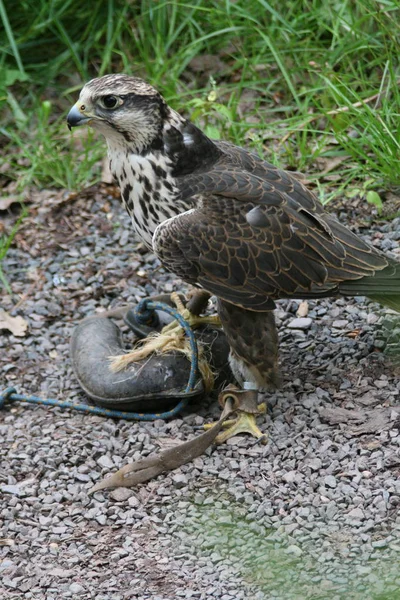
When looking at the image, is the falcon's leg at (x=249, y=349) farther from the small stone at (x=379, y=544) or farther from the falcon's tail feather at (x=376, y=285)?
the small stone at (x=379, y=544)

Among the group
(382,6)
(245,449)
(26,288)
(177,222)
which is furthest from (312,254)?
(382,6)

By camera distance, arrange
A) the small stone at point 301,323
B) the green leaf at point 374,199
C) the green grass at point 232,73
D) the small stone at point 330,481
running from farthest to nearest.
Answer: the green grass at point 232,73 → the green leaf at point 374,199 → the small stone at point 301,323 → the small stone at point 330,481

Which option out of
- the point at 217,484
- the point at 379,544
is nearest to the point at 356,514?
the point at 379,544

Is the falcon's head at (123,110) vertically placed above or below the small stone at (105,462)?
above

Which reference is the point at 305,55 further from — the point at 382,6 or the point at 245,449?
the point at 245,449

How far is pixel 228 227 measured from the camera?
3.78 metres

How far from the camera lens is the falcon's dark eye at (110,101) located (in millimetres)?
3840

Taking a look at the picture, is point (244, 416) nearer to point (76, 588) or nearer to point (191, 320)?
point (191, 320)

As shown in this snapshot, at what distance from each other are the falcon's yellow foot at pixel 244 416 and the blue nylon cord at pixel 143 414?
15cm

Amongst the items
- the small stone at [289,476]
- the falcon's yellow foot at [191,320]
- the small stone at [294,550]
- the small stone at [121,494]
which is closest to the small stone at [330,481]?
the small stone at [289,476]

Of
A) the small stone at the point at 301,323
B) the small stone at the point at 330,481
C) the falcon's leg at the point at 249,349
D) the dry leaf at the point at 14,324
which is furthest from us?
the dry leaf at the point at 14,324

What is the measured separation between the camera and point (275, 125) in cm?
540

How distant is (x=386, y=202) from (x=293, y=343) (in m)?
0.97

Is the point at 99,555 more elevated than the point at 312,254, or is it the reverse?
the point at 312,254
